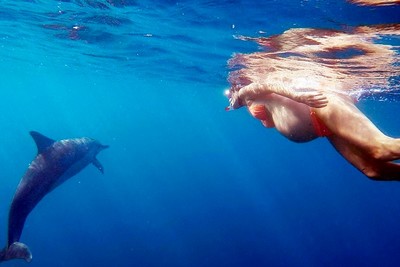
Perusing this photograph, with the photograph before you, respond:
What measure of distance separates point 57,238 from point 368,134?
121 ft

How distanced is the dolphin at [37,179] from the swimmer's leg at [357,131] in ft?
28.5

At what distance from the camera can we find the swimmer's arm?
4.30m

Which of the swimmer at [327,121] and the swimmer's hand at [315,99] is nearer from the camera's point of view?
the swimmer at [327,121]

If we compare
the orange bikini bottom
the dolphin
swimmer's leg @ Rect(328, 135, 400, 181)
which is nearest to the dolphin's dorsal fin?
the dolphin

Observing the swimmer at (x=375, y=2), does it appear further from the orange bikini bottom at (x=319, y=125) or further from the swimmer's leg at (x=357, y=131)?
the orange bikini bottom at (x=319, y=125)

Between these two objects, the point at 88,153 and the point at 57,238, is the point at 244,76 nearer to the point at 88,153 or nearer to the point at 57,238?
the point at 88,153

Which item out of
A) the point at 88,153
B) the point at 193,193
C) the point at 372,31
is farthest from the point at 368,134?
the point at 193,193

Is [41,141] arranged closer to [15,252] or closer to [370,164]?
[15,252]

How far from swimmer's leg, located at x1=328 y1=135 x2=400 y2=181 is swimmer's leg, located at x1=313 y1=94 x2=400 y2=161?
0.13 meters

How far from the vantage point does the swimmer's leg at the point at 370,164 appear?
13.5 ft

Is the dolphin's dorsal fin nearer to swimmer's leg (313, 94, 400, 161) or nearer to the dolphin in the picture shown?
the dolphin

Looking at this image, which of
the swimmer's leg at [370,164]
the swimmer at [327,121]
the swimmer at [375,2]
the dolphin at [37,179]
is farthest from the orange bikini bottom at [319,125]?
the dolphin at [37,179]

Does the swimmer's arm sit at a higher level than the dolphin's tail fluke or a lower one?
higher

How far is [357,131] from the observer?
4.21 m
